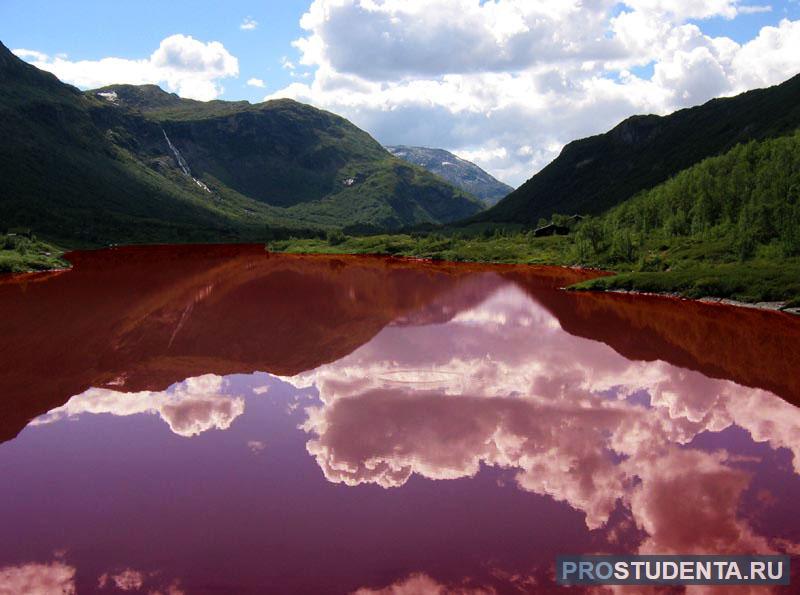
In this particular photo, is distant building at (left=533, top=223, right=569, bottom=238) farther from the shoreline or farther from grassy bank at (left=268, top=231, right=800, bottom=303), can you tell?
the shoreline

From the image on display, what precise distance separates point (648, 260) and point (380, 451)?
260 feet

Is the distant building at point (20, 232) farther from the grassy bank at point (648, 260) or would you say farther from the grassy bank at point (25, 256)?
the grassy bank at point (648, 260)

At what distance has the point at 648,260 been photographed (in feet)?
301

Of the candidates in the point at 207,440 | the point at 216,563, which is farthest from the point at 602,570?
the point at 207,440

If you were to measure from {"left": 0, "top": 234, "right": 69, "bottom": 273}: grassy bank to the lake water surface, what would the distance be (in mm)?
56230

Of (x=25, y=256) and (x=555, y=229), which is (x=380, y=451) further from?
(x=555, y=229)

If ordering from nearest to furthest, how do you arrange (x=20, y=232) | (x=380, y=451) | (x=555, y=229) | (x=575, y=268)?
(x=380, y=451) < (x=575, y=268) < (x=20, y=232) < (x=555, y=229)

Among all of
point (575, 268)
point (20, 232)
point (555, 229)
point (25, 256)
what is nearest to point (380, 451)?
point (575, 268)

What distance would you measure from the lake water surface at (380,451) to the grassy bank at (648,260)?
13.1 m

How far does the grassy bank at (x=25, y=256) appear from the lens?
3814 inches

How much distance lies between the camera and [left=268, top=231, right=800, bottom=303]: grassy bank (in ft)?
201

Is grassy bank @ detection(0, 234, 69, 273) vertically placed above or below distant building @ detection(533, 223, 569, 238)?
below

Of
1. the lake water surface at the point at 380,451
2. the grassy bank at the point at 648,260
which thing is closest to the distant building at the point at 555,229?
the grassy bank at the point at 648,260

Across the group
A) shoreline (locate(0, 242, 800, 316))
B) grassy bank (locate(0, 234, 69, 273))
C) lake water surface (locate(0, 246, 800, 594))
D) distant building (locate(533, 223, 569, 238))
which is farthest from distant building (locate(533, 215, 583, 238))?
grassy bank (locate(0, 234, 69, 273))
